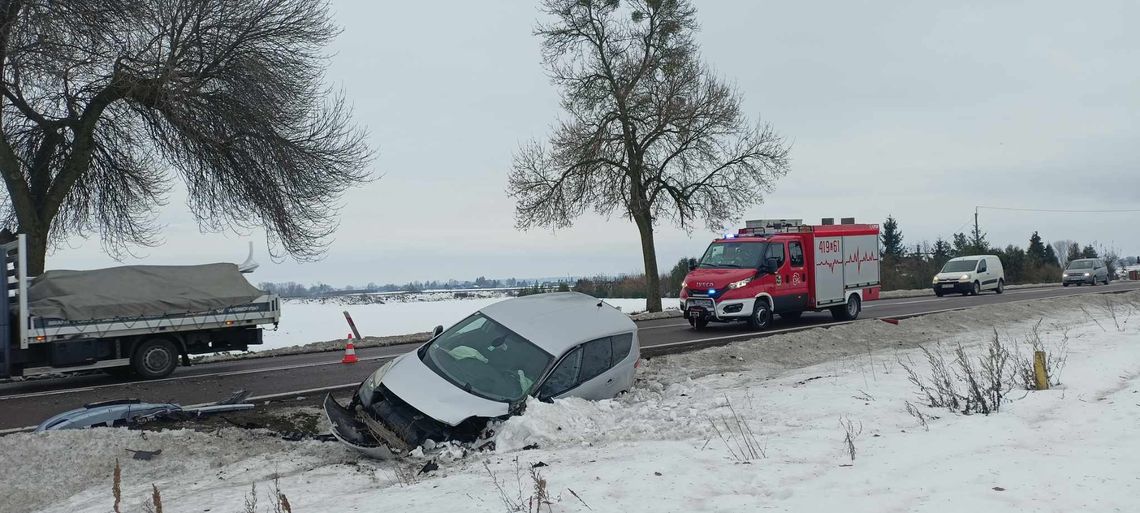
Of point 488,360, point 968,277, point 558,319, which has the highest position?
point 968,277

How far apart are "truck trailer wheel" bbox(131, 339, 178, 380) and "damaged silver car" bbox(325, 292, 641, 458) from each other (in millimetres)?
6465

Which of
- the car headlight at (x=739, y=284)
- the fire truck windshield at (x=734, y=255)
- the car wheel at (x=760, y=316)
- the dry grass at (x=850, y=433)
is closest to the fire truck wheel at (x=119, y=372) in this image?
the dry grass at (x=850, y=433)

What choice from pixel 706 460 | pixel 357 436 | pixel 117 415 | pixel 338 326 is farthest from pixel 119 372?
pixel 338 326

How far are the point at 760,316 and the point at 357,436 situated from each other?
13.0m

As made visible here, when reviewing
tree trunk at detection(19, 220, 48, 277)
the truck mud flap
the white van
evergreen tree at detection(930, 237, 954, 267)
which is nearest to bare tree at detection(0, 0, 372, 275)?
tree trunk at detection(19, 220, 48, 277)

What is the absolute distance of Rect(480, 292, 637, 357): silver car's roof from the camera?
856cm

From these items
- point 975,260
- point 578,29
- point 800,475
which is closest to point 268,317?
point 800,475

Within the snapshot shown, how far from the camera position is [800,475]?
566 centimetres

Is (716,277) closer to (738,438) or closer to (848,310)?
(848,310)

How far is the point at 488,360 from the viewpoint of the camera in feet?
27.5

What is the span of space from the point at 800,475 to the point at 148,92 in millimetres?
17172

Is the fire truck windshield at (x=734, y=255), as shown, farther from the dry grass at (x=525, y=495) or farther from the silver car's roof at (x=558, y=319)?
the dry grass at (x=525, y=495)

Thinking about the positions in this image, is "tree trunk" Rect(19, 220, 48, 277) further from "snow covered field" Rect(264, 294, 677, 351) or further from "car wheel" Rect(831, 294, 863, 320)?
"car wheel" Rect(831, 294, 863, 320)

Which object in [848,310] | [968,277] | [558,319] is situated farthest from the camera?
[968,277]
